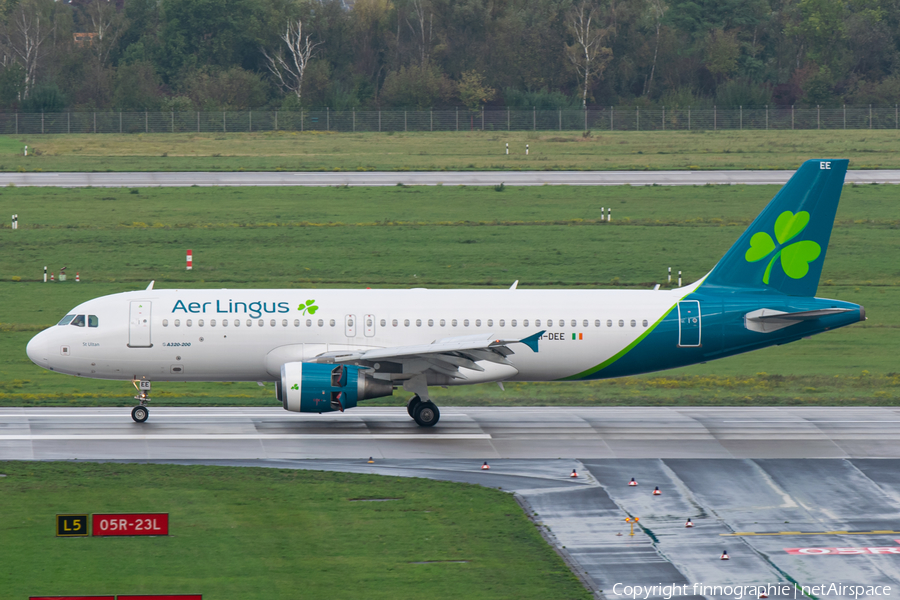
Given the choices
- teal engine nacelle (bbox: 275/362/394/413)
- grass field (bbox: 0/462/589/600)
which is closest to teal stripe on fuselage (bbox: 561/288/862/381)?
teal engine nacelle (bbox: 275/362/394/413)

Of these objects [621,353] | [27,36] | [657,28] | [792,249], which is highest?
[657,28]

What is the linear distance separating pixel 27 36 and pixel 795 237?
127m

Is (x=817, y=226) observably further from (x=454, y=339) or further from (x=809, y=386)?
(x=454, y=339)

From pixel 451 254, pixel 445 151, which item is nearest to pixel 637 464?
pixel 451 254

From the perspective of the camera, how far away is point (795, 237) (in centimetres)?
3591

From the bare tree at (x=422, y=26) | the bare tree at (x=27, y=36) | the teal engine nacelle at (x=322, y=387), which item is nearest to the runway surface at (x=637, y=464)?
the teal engine nacelle at (x=322, y=387)

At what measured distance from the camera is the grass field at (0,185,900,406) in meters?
42.6

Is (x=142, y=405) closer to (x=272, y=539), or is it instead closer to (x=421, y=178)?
(x=272, y=539)

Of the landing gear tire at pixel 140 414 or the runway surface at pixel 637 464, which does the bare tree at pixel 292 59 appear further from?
the landing gear tire at pixel 140 414

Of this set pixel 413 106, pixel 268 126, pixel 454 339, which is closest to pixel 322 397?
pixel 454 339

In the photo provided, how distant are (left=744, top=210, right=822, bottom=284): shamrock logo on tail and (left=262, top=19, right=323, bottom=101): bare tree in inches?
4215

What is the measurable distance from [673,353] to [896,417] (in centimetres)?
885

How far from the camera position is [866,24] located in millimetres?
136750

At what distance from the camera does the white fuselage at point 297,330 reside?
34.5 metres
